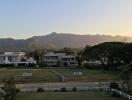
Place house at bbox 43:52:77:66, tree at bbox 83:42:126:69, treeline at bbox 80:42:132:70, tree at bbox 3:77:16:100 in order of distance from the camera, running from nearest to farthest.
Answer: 1. tree at bbox 3:77:16:100
2. treeline at bbox 80:42:132:70
3. tree at bbox 83:42:126:69
4. house at bbox 43:52:77:66

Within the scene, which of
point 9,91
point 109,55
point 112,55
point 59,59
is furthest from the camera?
point 59,59

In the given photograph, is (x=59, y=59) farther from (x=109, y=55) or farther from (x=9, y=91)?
(x=9, y=91)

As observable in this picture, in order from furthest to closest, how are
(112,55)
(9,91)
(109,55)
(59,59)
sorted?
(59,59) → (109,55) → (112,55) → (9,91)

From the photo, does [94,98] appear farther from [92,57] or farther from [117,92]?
[92,57]

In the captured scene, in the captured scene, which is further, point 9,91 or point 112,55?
point 112,55

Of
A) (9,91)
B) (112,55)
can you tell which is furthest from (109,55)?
(9,91)

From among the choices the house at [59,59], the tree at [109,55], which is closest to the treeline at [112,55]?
the tree at [109,55]

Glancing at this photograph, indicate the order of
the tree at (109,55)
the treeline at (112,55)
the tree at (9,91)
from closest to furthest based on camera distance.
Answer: the tree at (9,91) → the treeline at (112,55) → the tree at (109,55)

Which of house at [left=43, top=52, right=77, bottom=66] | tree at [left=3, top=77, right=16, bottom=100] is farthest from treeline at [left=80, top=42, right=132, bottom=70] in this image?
tree at [left=3, top=77, right=16, bottom=100]

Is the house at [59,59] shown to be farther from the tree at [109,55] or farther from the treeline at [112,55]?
the tree at [109,55]

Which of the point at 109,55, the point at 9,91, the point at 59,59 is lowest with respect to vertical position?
the point at 9,91

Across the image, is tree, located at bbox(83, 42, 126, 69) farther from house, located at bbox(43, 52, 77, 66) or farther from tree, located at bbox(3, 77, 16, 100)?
tree, located at bbox(3, 77, 16, 100)

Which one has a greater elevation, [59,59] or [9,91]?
[59,59]

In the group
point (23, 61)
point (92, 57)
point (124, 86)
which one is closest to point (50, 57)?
point (23, 61)
